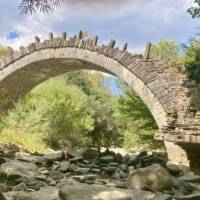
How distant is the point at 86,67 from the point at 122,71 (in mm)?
3256

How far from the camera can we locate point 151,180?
22.4ft

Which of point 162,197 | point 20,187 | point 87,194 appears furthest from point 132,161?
point 87,194

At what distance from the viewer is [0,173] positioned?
26.5 feet

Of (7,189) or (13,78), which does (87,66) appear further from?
(7,189)

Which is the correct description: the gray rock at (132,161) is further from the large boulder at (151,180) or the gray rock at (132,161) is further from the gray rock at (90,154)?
the large boulder at (151,180)

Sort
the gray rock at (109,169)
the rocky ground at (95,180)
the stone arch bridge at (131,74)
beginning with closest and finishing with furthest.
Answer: the rocky ground at (95,180) < the stone arch bridge at (131,74) < the gray rock at (109,169)

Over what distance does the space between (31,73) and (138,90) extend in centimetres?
670

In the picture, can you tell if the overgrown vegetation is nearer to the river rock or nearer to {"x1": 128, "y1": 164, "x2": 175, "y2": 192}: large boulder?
the river rock

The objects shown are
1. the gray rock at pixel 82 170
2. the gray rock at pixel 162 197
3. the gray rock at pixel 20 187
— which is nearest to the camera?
the gray rock at pixel 162 197

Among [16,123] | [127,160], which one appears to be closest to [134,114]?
[16,123]

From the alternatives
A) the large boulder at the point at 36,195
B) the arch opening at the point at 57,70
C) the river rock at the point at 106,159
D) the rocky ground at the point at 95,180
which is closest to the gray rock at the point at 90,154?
the rocky ground at the point at 95,180

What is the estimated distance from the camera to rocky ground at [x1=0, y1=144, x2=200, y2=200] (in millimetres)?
5883

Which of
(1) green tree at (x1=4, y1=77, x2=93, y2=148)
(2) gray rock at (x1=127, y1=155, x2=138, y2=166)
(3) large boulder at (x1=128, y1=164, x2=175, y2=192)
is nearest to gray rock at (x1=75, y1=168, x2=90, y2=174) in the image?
(2) gray rock at (x1=127, y1=155, x2=138, y2=166)

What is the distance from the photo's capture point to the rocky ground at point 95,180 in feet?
19.3
